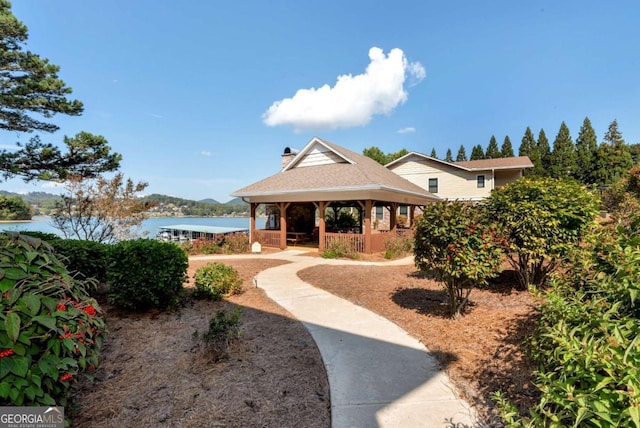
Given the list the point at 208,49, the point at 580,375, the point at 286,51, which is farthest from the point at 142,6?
the point at 580,375

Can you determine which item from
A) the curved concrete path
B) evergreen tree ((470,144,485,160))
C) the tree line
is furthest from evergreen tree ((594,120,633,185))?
the curved concrete path

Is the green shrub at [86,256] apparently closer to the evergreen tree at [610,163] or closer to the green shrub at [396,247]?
the green shrub at [396,247]

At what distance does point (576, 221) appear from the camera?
17.5 ft

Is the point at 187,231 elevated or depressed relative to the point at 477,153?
depressed

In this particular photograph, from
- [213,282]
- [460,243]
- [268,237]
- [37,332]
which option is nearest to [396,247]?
[268,237]

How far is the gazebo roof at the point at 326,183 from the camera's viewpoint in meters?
13.2

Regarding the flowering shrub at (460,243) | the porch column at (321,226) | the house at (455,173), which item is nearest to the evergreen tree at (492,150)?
the house at (455,173)

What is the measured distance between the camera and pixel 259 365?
145 inches

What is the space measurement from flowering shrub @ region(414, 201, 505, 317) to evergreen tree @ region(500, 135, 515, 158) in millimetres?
65982

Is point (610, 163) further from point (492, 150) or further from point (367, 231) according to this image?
point (367, 231)

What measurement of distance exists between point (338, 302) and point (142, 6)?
1084 cm

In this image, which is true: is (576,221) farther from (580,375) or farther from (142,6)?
(142,6)

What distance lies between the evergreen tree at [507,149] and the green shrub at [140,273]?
6863cm

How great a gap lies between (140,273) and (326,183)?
9819mm
